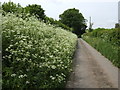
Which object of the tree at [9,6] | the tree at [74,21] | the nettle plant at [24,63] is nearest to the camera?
the nettle plant at [24,63]

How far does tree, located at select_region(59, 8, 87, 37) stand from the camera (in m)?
79.5

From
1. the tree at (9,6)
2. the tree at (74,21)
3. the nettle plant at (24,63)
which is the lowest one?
the nettle plant at (24,63)

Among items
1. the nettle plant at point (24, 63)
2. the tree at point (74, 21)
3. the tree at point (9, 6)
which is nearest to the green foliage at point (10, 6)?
the tree at point (9, 6)

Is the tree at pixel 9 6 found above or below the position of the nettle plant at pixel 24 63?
above

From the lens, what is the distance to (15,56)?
555 centimetres

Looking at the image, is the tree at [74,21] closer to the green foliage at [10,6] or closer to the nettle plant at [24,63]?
the green foliage at [10,6]

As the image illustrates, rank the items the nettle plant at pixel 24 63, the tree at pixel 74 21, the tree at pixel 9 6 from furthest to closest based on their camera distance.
Result: the tree at pixel 74 21 < the tree at pixel 9 6 < the nettle plant at pixel 24 63

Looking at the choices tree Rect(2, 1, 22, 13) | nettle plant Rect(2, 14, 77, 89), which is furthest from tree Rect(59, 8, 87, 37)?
nettle plant Rect(2, 14, 77, 89)

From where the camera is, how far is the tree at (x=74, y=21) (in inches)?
3128

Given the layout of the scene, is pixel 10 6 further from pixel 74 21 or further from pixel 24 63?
pixel 74 21

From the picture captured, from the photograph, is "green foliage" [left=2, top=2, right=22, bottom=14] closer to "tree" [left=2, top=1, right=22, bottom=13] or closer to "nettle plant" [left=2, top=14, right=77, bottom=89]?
"tree" [left=2, top=1, right=22, bottom=13]

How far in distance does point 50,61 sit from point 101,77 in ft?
11.3

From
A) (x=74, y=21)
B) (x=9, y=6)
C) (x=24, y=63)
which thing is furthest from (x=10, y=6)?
(x=74, y=21)

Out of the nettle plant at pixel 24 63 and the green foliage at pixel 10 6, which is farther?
the green foliage at pixel 10 6
